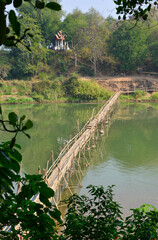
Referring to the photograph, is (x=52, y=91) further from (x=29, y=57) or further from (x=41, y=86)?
(x=29, y=57)

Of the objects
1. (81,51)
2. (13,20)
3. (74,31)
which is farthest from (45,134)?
(74,31)

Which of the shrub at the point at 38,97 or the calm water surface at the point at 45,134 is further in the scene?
the shrub at the point at 38,97

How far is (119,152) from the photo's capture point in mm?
11000

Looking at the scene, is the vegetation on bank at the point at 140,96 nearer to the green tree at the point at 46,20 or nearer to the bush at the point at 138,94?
the bush at the point at 138,94

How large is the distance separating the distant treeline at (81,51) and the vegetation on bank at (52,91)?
1.58m

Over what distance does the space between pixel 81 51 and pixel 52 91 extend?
6.75m

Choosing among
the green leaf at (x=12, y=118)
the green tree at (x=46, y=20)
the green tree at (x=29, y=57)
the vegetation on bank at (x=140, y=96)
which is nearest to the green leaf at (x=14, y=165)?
the green leaf at (x=12, y=118)

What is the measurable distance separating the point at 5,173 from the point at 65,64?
33.0m

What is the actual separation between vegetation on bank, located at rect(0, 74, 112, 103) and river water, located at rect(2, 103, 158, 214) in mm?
7997

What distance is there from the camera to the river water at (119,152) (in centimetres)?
759

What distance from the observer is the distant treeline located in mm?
29234

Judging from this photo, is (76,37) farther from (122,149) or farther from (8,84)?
(122,149)

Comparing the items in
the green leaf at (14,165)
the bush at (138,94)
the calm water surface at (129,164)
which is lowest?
the calm water surface at (129,164)

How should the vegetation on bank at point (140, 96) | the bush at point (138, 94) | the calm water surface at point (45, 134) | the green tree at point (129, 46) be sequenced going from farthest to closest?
the green tree at point (129, 46) < the bush at point (138, 94) < the vegetation on bank at point (140, 96) < the calm water surface at point (45, 134)
